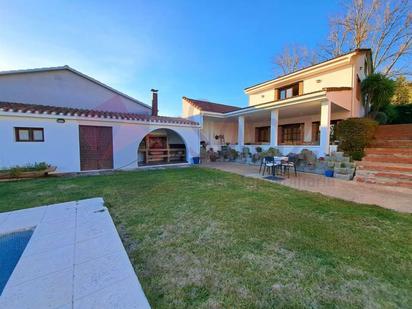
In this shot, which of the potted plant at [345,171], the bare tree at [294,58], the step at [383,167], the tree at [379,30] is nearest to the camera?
the step at [383,167]

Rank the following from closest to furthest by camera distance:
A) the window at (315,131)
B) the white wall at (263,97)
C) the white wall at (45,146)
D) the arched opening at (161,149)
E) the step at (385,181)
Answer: the step at (385,181) → the white wall at (45,146) → the window at (315,131) → the arched opening at (161,149) → the white wall at (263,97)

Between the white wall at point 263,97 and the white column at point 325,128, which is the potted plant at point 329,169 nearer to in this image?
the white column at point 325,128

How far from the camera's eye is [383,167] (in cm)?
712

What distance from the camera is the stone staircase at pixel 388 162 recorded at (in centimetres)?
660

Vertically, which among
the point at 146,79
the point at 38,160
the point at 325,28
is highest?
the point at 325,28

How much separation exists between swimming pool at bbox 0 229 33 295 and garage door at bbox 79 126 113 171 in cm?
699

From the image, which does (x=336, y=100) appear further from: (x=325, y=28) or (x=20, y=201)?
(x=325, y=28)

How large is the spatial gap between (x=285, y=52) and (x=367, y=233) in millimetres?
25378

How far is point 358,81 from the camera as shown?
466 inches

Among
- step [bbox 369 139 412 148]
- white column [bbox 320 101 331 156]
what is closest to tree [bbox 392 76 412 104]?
step [bbox 369 139 412 148]

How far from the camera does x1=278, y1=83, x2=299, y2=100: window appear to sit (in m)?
13.7

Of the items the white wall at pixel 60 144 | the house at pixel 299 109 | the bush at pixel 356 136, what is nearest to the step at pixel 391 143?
the bush at pixel 356 136

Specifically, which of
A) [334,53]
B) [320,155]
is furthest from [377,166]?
[334,53]

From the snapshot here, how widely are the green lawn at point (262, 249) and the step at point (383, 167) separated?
3892 millimetres
